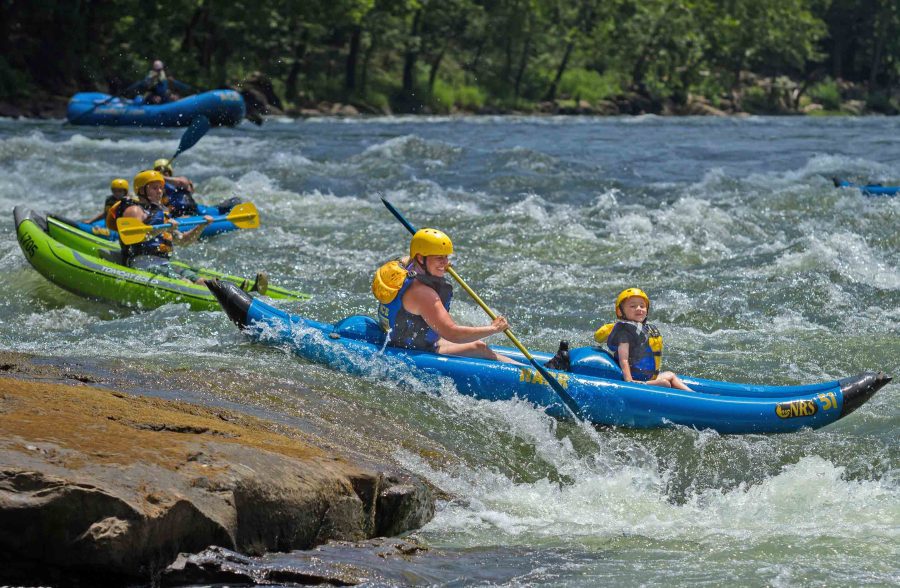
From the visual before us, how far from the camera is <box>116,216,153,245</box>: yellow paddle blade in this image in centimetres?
972

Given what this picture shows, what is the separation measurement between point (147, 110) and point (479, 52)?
2029 centimetres

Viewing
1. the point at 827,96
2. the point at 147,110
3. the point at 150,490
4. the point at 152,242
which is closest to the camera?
the point at 150,490

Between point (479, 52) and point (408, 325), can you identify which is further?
point (479, 52)

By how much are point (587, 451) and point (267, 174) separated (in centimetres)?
1233

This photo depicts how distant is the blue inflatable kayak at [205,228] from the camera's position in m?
11.2

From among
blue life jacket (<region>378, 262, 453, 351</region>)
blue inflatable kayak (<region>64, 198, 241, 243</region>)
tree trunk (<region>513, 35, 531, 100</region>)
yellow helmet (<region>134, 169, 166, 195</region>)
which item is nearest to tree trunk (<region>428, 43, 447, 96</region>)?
tree trunk (<region>513, 35, 531, 100</region>)

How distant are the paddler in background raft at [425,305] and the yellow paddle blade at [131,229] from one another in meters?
3.32

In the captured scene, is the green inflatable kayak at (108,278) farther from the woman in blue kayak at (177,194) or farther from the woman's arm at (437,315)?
the woman's arm at (437,315)

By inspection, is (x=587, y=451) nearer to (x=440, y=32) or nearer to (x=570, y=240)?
(x=570, y=240)

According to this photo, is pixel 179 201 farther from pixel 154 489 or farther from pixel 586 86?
pixel 586 86

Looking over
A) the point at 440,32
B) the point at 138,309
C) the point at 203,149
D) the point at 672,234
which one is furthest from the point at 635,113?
the point at 138,309

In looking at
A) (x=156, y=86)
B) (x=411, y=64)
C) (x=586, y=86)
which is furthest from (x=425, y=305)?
(x=586, y=86)

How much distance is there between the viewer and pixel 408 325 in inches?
278

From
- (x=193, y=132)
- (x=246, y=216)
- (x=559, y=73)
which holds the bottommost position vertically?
(x=559, y=73)
